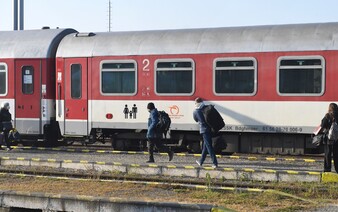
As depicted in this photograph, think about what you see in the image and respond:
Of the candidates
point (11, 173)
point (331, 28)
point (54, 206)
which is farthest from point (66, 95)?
point (54, 206)

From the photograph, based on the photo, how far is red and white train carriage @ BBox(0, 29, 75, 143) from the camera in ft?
67.6

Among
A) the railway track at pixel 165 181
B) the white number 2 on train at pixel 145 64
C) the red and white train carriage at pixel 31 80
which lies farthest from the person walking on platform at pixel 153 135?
the red and white train carriage at pixel 31 80

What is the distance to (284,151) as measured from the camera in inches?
707

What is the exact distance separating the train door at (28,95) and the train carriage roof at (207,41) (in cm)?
112

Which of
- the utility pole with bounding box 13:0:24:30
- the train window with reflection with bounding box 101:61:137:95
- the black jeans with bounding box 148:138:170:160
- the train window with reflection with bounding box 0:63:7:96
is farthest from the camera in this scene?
the utility pole with bounding box 13:0:24:30

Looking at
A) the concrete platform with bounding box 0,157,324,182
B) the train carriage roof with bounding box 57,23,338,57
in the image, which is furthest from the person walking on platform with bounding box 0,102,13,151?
the concrete platform with bounding box 0,157,324,182

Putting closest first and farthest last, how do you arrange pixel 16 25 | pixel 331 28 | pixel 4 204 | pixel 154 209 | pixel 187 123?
pixel 154 209, pixel 4 204, pixel 331 28, pixel 187 123, pixel 16 25

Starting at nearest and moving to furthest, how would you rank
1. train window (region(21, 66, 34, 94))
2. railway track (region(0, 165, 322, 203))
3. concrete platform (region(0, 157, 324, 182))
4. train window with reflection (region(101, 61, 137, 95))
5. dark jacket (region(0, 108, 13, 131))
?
railway track (region(0, 165, 322, 203)) → concrete platform (region(0, 157, 324, 182)) → train window with reflection (region(101, 61, 137, 95)) → dark jacket (region(0, 108, 13, 131)) → train window (region(21, 66, 34, 94))

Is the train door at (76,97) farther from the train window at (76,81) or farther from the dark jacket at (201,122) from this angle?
the dark jacket at (201,122)

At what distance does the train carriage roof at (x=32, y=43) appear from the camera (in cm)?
2067

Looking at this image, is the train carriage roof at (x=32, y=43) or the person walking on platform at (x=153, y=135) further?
the train carriage roof at (x=32, y=43)

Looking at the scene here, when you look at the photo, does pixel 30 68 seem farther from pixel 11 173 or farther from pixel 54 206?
pixel 54 206

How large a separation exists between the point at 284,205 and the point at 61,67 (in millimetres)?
11254

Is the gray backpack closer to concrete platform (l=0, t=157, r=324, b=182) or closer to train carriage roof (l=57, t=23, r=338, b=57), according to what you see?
concrete platform (l=0, t=157, r=324, b=182)
